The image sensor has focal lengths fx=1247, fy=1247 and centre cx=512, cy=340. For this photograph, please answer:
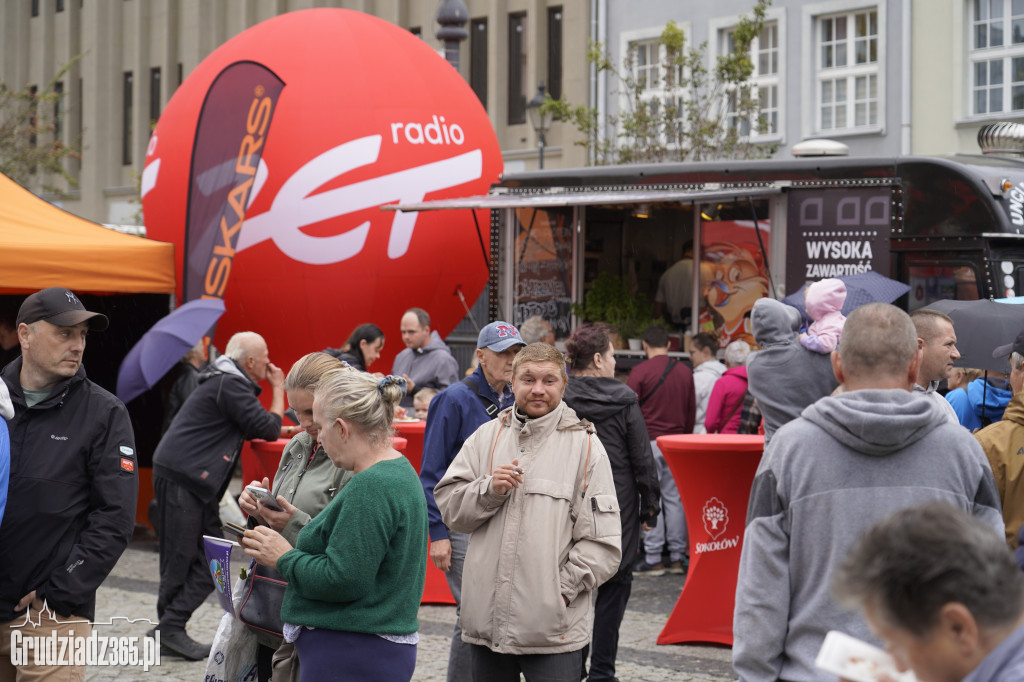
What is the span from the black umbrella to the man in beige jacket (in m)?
2.68

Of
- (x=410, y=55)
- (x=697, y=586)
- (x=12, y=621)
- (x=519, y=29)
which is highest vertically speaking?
(x=519, y=29)

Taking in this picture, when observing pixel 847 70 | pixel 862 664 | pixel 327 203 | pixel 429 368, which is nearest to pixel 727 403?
pixel 429 368

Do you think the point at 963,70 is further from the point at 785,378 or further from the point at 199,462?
the point at 199,462

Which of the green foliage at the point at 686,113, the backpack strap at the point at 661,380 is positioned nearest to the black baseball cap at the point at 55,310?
the backpack strap at the point at 661,380

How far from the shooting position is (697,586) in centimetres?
758

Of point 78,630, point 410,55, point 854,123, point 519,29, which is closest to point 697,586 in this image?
point 78,630

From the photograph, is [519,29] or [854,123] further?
[519,29]

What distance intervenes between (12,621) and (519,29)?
2379cm

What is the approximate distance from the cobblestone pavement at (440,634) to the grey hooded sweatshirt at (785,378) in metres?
1.76

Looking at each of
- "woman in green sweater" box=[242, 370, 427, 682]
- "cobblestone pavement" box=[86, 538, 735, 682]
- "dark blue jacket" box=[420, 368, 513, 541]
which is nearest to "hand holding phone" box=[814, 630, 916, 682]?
"woman in green sweater" box=[242, 370, 427, 682]

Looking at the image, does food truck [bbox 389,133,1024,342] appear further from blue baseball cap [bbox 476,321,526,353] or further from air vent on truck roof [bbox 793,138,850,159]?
blue baseball cap [bbox 476,321,526,353]

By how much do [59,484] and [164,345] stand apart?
18.9 feet

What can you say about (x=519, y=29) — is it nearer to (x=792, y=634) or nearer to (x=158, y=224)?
(x=158, y=224)

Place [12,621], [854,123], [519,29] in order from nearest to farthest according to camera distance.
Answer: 1. [12,621]
2. [854,123]
3. [519,29]
